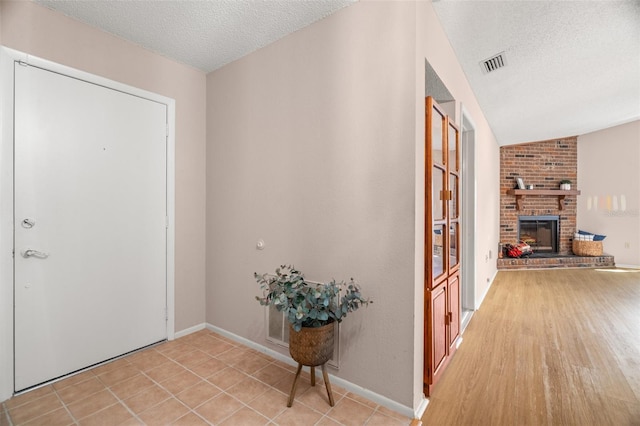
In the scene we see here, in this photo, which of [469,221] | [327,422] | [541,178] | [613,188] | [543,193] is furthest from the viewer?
[541,178]

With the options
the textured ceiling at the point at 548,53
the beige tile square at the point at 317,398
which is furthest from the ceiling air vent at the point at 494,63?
the beige tile square at the point at 317,398

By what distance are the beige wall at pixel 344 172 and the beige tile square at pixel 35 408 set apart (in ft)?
4.14

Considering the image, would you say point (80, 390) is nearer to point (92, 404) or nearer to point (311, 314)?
point (92, 404)

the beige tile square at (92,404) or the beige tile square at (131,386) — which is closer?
the beige tile square at (92,404)

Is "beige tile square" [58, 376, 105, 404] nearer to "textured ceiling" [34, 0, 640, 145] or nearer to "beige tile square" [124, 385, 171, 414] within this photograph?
"beige tile square" [124, 385, 171, 414]

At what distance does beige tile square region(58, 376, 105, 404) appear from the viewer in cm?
192

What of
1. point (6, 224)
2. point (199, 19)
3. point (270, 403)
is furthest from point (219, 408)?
point (199, 19)

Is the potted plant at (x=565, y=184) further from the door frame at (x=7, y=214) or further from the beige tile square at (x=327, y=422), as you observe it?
the door frame at (x=7, y=214)

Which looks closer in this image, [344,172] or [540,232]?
[344,172]

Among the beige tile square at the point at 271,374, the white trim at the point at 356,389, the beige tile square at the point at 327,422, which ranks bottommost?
the beige tile square at the point at 271,374

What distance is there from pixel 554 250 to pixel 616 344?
4.75 meters

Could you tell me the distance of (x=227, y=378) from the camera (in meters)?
2.16

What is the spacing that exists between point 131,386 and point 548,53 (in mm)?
4325

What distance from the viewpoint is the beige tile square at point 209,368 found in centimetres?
222
